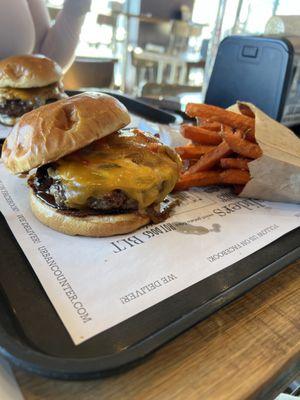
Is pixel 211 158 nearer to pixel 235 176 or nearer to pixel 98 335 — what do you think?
pixel 235 176

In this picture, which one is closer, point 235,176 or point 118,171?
point 118,171

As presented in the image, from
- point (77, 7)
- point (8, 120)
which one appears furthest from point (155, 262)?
point (77, 7)

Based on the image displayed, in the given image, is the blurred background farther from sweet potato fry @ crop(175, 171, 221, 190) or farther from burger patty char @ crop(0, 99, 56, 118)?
sweet potato fry @ crop(175, 171, 221, 190)

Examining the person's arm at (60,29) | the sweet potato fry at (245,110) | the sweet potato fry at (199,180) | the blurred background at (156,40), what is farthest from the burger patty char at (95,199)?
the person's arm at (60,29)

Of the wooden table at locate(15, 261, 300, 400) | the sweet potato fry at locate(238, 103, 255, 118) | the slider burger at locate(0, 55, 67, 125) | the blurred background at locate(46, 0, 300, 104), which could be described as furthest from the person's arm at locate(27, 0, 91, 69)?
the wooden table at locate(15, 261, 300, 400)

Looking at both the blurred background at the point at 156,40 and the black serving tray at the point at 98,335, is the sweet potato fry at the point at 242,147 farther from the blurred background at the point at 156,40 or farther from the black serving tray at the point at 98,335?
the blurred background at the point at 156,40

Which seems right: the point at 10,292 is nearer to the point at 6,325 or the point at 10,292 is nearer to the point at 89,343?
the point at 6,325
